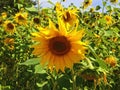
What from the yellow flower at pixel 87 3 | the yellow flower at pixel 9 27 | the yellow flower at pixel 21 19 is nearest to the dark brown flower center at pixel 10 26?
the yellow flower at pixel 9 27

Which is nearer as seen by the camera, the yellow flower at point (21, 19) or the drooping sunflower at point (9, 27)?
the yellow flower at point (21, 19)

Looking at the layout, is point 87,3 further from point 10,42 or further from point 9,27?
point 10,42

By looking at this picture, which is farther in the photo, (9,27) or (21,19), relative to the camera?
(9,27)

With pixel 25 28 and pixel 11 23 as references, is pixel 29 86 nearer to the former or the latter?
pixel 25 28

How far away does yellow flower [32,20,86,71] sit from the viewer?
1.85 metres

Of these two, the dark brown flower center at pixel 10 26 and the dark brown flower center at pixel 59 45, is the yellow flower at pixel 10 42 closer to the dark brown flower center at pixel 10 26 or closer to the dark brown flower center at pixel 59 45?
the dark brown flower center at pixel 10 26

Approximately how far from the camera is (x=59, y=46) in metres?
1.97

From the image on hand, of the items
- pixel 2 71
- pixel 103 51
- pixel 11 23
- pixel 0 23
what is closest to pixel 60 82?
pixel 103 51

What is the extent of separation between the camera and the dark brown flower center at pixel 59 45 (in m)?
1.91

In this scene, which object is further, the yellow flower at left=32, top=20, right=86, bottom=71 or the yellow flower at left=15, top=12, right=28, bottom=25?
the yellow flower at left=15, top=12, right=28, bottom=25

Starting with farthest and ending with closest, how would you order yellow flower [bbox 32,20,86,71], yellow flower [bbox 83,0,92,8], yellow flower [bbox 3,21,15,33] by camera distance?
yellow flower [bbox 83,0,92,8], yellow flower [bbox 3,21,15,33], yellow flower [bbox 32,20,86,71]

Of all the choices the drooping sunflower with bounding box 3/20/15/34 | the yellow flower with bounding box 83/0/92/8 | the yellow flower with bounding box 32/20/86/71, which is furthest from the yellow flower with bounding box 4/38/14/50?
the yellow flower with bounding box 32/20/86/71

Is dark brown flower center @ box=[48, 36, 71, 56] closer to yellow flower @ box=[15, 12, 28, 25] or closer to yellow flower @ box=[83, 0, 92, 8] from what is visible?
yellow flower @ box=[15, 12, 28, 25]

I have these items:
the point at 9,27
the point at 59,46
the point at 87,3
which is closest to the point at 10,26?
the point at 9,27
